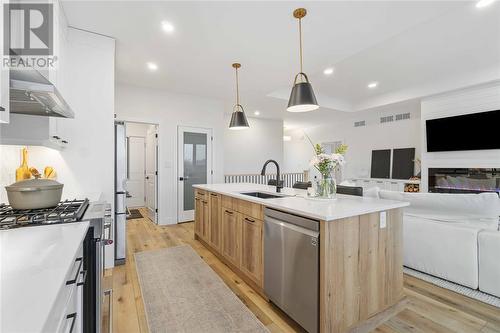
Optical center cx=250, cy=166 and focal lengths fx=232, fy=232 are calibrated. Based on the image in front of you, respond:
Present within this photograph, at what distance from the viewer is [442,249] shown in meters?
2.43

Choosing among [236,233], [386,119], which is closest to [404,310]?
[236,233]

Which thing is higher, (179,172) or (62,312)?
(179,172)

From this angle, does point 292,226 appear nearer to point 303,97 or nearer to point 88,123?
point 303,97

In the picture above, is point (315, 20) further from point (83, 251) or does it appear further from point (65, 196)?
point (65, 196)

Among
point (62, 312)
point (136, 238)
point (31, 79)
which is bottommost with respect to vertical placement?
point (136, 238)

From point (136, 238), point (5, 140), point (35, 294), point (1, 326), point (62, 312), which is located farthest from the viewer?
point (136, 238)

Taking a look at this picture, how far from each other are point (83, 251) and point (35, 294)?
793 mm

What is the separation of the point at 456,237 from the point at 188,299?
271 centimetres

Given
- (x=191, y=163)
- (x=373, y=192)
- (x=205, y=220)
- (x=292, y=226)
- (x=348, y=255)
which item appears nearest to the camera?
(x=348, y=255)

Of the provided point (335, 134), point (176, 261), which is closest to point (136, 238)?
point (176, 261)

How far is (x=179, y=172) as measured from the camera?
5.12 metres

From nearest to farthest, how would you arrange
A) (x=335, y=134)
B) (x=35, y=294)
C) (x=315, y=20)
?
1. (x=35, y=294)
2. (x=315, y=20)
3. (x=335, y=134)

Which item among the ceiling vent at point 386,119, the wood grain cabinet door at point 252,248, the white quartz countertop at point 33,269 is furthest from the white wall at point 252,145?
the white quartz countertop at point 33,269

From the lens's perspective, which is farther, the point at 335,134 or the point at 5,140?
the point at 335,134
